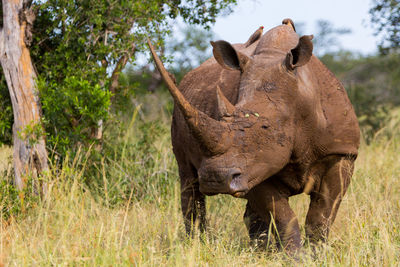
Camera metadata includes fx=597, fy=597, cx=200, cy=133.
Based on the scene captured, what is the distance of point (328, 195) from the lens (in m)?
4.36

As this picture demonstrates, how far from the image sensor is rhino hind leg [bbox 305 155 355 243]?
4270 mm

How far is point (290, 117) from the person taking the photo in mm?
3711

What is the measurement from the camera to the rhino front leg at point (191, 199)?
5.08 meters

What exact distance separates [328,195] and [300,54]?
116 centimetres

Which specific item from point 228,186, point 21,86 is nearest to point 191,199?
point 228,186

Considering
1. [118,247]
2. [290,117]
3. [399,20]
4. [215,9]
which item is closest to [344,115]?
[290,117]

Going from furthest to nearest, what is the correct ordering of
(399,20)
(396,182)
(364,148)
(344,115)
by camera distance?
(364,148)
(399,20)
(396,182)
(344,115)

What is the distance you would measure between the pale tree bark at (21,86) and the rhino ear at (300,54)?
9.45 ft

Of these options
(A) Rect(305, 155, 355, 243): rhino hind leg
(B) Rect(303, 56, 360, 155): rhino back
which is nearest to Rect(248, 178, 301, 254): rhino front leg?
(A) Rect(305, 155, 355, 243): rhino hind leg

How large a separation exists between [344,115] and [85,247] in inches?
78.8

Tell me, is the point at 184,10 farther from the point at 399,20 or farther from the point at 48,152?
the point at 399,20

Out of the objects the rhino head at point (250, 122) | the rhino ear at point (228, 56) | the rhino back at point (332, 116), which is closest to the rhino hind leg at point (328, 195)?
the rhino back at point (332, 116)

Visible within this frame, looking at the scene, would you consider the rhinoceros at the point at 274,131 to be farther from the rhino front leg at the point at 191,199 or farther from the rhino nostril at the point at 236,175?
the rhino front leg at the point at 191,199

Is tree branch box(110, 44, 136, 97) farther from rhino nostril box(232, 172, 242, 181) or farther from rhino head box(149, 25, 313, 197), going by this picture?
rhino nostril box(232, 172, 242, 181)
